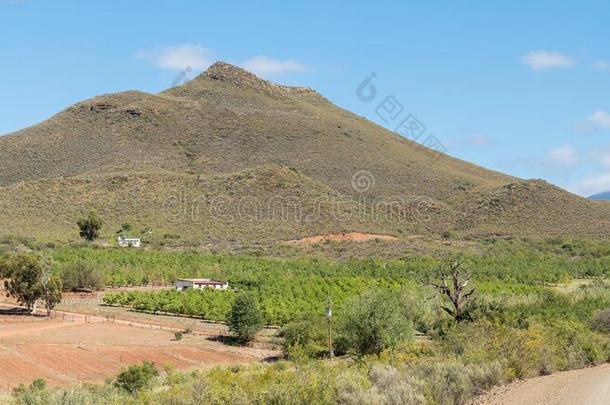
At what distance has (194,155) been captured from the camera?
13788cm

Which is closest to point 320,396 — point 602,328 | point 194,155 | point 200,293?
point 602,328

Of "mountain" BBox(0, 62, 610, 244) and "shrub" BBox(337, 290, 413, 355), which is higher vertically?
"mountain" BBox(0, 62, 610, 244)

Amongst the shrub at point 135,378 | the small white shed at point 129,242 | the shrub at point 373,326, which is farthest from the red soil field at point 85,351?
the small white shed at point 129,242

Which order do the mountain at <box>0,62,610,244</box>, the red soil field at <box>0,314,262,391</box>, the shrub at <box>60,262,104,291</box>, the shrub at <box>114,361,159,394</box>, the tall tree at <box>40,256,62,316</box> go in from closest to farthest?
the shrub at <box>114,361,159,394</box>
the red soil field at <box>0,314,262,391</box>
the tall tree at <box>40,256,62,316</box>
the shrub at <box>60,262,104,291</box>
the mountain at <box>0,62,610,244</box>

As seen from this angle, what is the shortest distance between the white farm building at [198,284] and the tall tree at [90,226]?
96.4ft

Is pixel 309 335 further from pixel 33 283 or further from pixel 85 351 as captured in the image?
pixel 33 283

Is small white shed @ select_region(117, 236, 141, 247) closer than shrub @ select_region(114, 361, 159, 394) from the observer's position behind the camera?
No

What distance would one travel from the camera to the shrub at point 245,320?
46969 mm

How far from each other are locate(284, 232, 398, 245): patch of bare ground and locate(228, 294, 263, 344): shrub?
166 ft

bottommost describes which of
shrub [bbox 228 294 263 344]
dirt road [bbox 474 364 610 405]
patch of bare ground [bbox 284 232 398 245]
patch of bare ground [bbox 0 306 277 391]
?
patch of bare ground [bbox 0 306 277 391]

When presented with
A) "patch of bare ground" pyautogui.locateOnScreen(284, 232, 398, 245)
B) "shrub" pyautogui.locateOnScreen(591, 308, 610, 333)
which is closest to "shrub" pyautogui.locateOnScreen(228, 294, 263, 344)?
"shrub" pyautogui.locateOnScreen(591, 308, 610, 333)

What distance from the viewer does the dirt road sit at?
19844 millimetres

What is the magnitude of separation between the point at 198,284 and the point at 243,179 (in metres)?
51.3

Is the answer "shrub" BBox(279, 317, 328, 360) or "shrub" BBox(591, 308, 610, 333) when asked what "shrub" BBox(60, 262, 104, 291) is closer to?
"shrub" BBox(279, 317, 328, 360)
